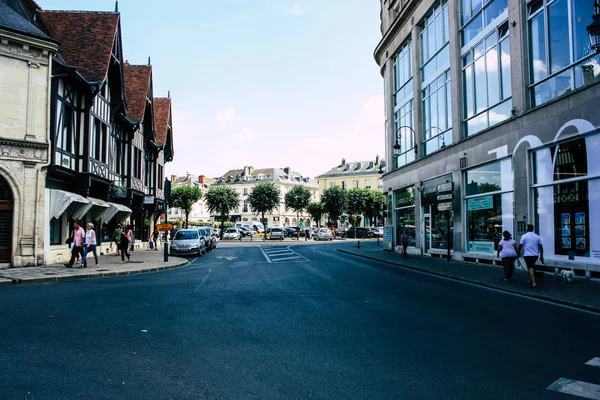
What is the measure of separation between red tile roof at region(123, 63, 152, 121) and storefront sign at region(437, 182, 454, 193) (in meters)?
18.9

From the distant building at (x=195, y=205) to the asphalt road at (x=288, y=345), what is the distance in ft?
283

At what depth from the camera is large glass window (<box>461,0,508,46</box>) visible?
1858 centimetres

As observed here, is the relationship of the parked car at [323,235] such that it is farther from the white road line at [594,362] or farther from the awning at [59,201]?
the white road line at [594,362]

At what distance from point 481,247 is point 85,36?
20983 millimetres

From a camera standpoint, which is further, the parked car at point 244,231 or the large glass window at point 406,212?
the parked car at point 244,231

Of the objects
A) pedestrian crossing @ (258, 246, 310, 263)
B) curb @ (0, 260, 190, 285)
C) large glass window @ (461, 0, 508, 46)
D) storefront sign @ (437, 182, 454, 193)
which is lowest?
pedestrian crossing @ (258, 246, 310, 263)

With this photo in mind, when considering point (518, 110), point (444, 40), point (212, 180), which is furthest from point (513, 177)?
point (212, 180)

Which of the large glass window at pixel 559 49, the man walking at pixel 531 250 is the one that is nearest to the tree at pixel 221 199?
the large glass window at pixel 559 49

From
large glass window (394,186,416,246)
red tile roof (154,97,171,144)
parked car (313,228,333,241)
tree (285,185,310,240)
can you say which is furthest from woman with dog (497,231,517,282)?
tree (285,185,310,240)

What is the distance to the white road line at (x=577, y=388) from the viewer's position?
14.4 feet

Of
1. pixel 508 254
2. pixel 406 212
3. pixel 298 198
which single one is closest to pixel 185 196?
pixel 298 198

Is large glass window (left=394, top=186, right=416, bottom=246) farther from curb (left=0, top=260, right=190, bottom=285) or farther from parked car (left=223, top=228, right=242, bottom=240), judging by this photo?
parked car (left=223, top=228, right=242, bottom=240)

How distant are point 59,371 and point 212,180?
115567mm

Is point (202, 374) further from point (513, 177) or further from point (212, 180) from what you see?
point (212, 180)
